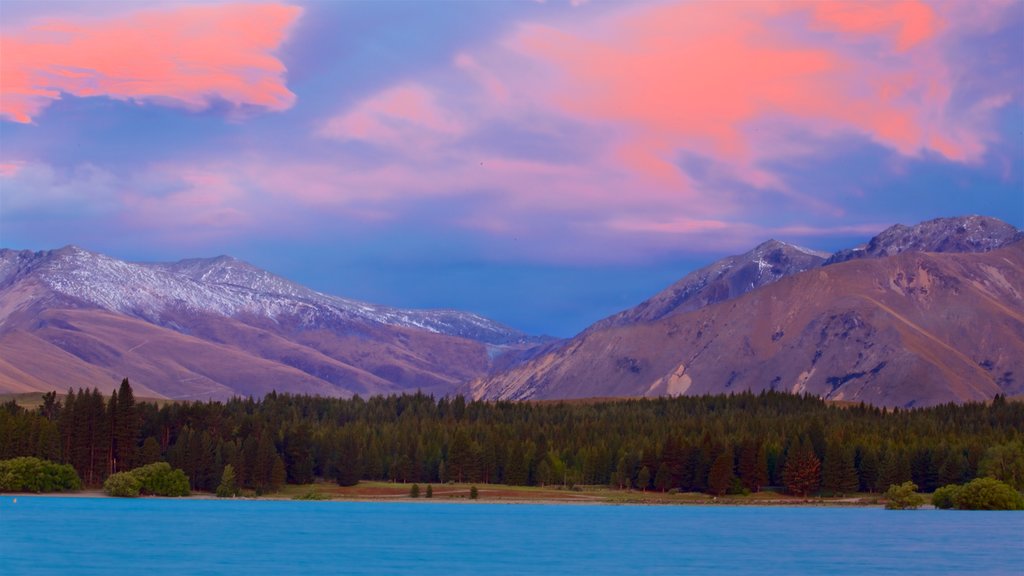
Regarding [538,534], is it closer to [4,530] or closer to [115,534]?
[115,534]

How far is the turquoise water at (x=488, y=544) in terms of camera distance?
118562 millimetres

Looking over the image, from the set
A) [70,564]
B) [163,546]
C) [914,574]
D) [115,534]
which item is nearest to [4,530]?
[115,534]

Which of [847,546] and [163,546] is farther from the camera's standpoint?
[847,546]

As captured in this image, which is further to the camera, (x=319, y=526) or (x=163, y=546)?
(x=319, y=526)

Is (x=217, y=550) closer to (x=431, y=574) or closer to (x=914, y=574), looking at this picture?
(x=431, y=574)

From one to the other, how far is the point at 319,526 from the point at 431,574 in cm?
5929

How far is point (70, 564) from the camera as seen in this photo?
11800 cm

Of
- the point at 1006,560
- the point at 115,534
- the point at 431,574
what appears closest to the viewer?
the point at 431,574

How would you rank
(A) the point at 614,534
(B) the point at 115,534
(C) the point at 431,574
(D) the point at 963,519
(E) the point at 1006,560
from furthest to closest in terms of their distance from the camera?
(D) the point at 963,519
(A) the point at 614,534
(B) the point at 115,534
(E) the point at 1006,560
(C) the point at 431,574

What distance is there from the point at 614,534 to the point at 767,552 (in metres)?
27.1

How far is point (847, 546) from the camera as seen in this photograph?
143250 mm

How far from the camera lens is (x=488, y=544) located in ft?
472

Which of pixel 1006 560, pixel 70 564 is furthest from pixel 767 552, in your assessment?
pixel 70 564

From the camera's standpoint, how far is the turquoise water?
389ft
